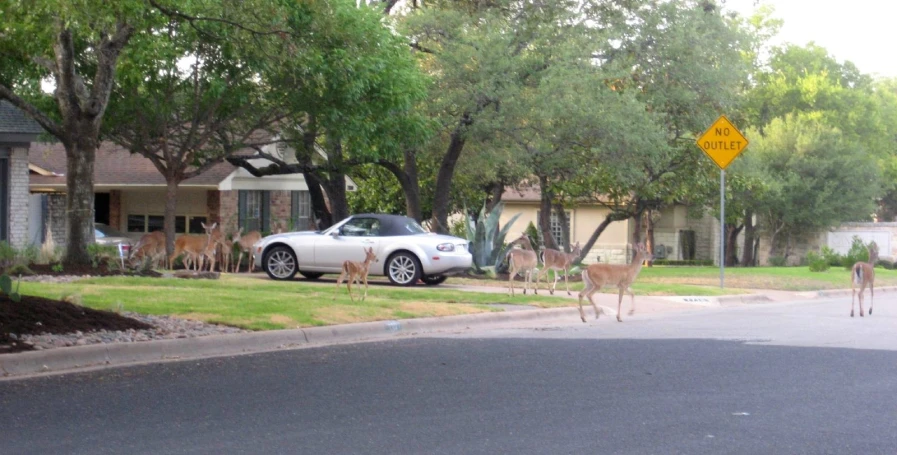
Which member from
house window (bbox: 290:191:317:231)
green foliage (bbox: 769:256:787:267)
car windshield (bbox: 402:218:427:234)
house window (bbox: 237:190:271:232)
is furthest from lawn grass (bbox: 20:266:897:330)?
green foliage (bbox: 769:256:787:267)

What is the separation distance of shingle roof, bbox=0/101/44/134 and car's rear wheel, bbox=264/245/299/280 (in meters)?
5.46

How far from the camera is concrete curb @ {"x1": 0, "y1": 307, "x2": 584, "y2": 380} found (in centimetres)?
1062

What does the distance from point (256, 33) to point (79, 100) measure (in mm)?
5191

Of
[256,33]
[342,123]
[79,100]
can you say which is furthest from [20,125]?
[256,33]

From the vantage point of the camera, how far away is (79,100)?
721 inches

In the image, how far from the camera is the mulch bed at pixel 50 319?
1155cm

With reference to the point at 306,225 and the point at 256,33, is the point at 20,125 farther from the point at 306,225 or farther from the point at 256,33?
the point at 306,225

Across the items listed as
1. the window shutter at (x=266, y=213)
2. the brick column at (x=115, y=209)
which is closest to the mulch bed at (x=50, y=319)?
the window shutter at (x=266, y=213)

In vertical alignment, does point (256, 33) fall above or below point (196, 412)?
above

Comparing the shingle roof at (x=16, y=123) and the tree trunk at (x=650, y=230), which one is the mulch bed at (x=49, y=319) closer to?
the shingle roof at (x=16, y=123)

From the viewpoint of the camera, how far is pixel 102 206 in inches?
1396

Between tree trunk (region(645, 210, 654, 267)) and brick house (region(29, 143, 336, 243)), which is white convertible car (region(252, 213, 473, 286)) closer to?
brick house (region(29, 143, 336, 243))

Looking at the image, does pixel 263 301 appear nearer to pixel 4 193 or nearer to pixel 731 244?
pixel 4 193

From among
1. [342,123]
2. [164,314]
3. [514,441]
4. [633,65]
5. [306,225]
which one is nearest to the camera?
[514,441]
